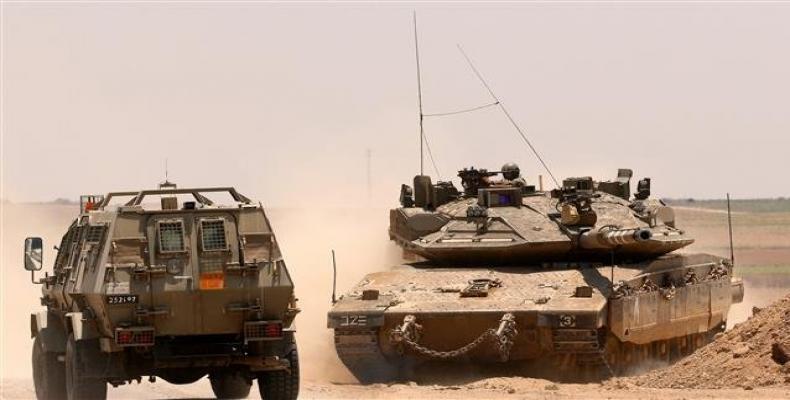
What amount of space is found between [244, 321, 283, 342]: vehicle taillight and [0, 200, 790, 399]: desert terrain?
318 centimetres

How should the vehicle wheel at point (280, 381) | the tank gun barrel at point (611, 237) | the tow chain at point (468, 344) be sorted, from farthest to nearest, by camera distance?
the tank gun barrel at point (611, 237) → the tow chain at point (468, 344) → the vehicle wheel at point (280, 381)

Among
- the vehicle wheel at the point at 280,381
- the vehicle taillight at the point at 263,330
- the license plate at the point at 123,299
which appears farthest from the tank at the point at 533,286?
the license plate at the point at 123,299

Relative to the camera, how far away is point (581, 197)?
26750 millimetres

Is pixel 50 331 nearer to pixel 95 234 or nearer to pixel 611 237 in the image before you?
pixel 95 234

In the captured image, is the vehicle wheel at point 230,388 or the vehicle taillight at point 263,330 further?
the vehicle wheel at point 230,388

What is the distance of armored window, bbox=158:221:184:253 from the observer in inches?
747

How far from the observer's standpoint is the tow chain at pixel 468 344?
23.4m

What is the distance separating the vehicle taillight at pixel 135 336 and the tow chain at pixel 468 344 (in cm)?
526

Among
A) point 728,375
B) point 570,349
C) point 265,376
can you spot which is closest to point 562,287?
point 570,349

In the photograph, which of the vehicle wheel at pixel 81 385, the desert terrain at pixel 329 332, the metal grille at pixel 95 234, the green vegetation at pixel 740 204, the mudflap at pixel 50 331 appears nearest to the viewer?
the vehicle wheel at pixel 81 385

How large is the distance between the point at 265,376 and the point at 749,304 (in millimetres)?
22491

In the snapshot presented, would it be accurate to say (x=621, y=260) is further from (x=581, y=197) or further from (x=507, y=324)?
(x=507, y=324)

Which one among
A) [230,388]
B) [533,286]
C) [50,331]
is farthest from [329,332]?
[50,331]

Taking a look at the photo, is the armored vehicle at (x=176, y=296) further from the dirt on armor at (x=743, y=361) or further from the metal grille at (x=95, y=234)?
the dirt on armor at (x=743, y=361)
